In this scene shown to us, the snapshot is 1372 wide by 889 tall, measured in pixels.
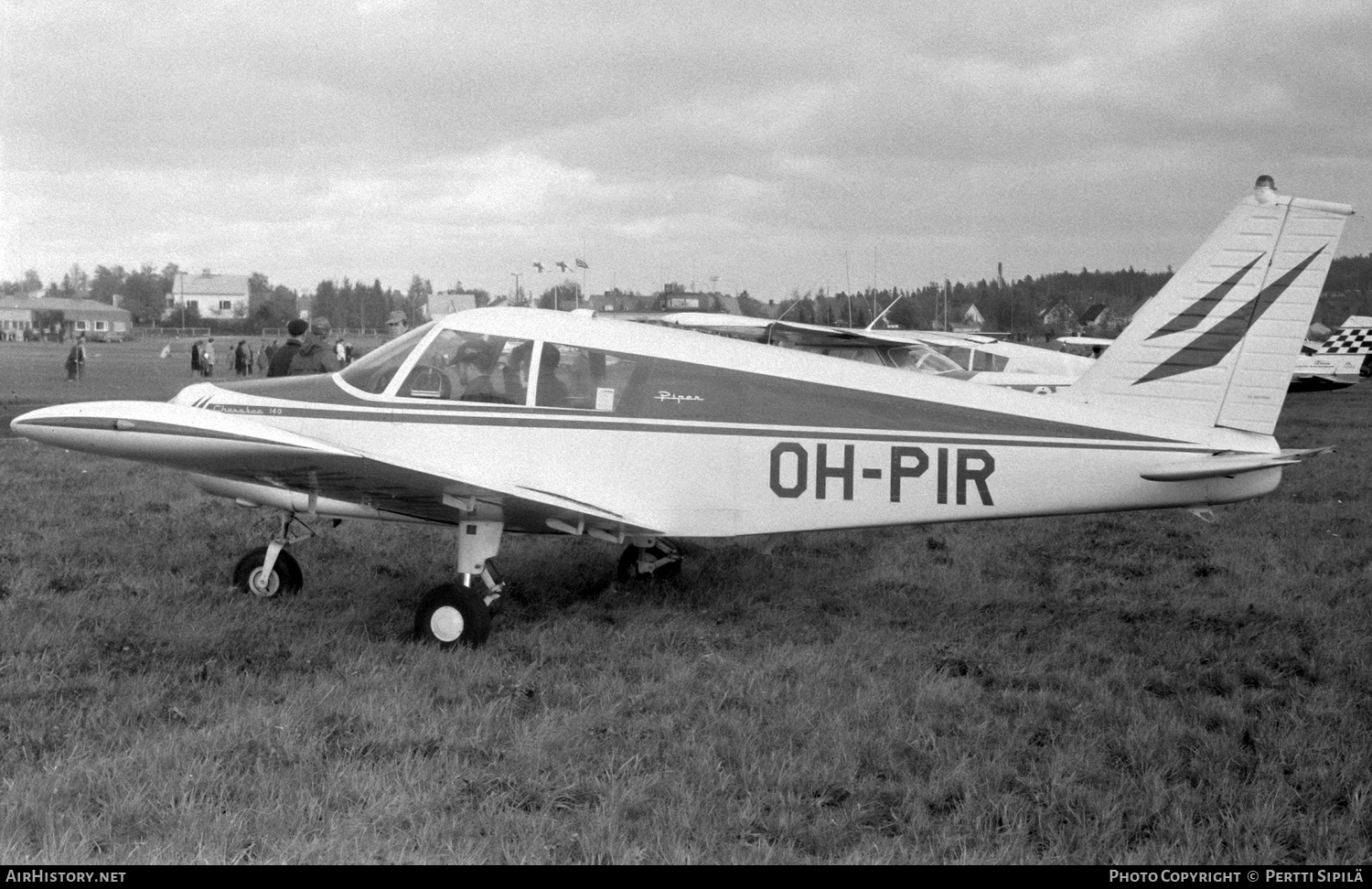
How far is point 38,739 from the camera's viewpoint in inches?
185

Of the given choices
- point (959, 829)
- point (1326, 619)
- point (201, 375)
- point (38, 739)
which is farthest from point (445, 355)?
point (201, 375)

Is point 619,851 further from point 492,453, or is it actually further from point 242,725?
point 492,453

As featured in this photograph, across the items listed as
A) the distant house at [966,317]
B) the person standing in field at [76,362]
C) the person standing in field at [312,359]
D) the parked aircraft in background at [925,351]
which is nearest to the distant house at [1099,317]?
the distant house at [966,317]

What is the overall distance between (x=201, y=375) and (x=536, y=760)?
34997 mm

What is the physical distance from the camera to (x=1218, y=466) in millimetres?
6359

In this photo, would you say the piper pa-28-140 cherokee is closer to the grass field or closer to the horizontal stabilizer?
the horizontal stabilizer

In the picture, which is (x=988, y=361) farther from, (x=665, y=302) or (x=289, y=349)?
(x=665, y=302)

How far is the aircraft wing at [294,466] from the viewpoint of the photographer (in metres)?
6.00

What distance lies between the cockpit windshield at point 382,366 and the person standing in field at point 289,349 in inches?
175

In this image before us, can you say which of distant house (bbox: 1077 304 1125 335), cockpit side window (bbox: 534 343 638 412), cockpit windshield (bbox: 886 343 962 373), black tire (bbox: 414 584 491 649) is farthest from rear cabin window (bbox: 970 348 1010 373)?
distant house (bbox: 1077 304 1125 335)

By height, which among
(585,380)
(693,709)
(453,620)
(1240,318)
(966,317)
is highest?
A: (966,317)

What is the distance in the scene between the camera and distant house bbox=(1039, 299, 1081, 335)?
248ft

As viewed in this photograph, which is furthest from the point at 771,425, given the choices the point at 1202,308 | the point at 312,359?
the point at 312,359

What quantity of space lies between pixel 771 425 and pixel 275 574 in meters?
3.49
